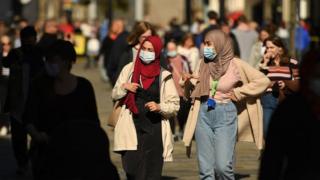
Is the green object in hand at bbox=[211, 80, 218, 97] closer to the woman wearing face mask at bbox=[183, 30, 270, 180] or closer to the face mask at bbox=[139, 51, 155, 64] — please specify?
the woman wearing face mask at bbox=[183, 30, 270, 180]

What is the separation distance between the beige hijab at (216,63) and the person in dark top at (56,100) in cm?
283

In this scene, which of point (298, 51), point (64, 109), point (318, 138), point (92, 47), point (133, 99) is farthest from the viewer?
point (92, 47)

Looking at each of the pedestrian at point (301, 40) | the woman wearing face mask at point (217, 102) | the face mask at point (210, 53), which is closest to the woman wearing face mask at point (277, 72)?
the woman wearing face mask at point (217, 102)

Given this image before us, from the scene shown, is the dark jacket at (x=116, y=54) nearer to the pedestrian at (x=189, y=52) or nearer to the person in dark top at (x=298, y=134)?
the pedestrian at (x=189, y=52)

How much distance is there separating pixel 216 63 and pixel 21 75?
156 inches

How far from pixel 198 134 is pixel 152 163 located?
0.52 metres

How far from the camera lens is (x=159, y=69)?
1101 cm

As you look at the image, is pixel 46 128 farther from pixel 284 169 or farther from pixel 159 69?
pixel 159 69

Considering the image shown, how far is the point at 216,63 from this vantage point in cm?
1095

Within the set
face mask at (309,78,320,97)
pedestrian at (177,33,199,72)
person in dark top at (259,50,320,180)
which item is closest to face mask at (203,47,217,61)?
person in dark top at (259,50,320,180)

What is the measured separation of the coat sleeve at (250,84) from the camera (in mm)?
11117

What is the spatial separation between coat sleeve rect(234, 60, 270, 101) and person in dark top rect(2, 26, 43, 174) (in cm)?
367

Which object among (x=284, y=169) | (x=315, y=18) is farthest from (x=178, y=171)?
(x=315, y=18)

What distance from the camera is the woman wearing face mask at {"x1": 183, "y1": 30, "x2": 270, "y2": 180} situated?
10.9 meters
